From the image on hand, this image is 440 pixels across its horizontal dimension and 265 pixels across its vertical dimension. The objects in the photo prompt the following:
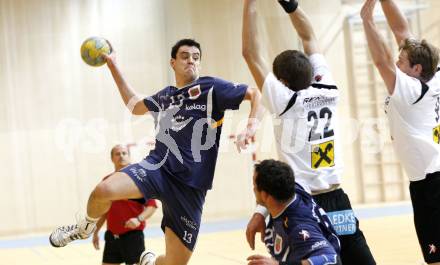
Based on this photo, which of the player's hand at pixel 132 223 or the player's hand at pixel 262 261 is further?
the player's hand at pixel 132 223

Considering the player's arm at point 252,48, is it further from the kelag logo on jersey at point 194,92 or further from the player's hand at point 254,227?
the kelag logo on jersey at point 194,92

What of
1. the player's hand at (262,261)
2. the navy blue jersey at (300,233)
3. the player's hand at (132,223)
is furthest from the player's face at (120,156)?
the player's hand at (262,261)

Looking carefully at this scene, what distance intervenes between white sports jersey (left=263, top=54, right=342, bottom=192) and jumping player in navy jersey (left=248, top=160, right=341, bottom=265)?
0.85 feet

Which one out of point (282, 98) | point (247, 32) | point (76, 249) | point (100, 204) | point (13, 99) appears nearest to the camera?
point (282, 98)

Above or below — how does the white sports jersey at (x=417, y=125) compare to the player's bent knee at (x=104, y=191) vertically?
above

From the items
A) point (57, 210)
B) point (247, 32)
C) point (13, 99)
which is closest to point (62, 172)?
point (57, 210)

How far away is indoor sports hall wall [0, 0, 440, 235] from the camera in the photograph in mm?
13312

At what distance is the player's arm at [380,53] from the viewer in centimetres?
389

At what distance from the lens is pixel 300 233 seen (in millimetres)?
3217

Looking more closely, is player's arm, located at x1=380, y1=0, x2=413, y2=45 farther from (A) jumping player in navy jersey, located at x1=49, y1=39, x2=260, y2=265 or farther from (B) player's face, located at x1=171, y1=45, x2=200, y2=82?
(B) player's face, located at x1=171, y1=45, x2=200, y2=82

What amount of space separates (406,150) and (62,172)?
10.4 m

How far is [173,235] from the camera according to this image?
5.18 m

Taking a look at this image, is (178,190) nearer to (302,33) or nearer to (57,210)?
(302,33)

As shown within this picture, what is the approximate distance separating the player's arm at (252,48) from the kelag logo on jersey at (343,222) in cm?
86
